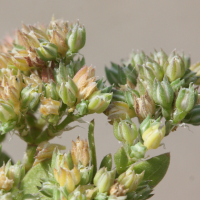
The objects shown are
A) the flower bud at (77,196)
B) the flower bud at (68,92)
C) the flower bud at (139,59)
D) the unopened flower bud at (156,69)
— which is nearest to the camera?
the flower bud at (77,196)

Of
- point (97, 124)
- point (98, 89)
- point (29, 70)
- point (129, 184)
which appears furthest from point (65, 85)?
point (97, 124)

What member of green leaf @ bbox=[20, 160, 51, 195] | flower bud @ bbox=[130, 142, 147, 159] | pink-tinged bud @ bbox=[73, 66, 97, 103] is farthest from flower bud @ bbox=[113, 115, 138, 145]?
green leaf @ bbox=[20, 160, 51, 195]

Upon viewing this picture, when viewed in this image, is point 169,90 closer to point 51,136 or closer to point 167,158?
point 167,158

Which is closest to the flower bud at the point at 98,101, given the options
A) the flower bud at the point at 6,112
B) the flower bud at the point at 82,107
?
the flower bud at the point at 82,107

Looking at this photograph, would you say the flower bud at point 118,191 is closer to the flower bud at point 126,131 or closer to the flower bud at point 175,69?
the flower bud at point 126,131

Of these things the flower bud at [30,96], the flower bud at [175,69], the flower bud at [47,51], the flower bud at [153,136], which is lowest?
A: the flower bud at [153,136]

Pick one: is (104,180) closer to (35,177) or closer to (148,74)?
(35,177)

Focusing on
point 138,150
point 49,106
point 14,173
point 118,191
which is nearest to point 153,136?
point 138,150
